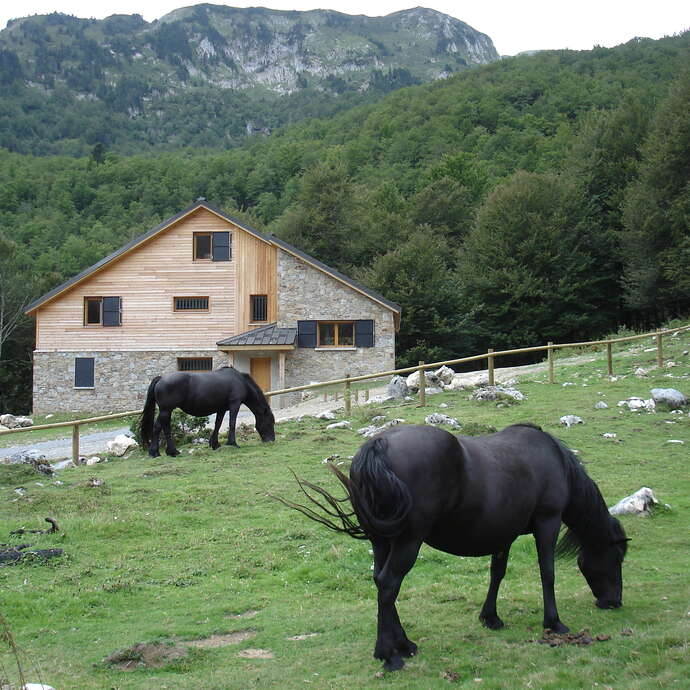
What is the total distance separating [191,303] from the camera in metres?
32.3

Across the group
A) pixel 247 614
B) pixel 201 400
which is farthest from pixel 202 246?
pixel 247 614

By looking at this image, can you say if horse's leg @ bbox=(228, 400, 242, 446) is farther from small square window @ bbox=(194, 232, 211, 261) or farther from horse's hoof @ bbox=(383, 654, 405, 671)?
small square window @ bbox=(194, 232, 211, 261)

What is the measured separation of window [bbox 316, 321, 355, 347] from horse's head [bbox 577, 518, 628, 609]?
25.6 metres

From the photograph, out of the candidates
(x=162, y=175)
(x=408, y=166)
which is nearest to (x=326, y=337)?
(x=408, y=166)

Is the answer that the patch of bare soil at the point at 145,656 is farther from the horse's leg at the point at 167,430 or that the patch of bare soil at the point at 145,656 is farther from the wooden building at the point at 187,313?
the wooden building at the point at 187,313

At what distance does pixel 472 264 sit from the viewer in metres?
40.3

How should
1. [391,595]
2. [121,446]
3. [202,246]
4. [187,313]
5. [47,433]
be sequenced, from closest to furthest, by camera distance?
[391,595]
[121,446]
[47,433]
[187,313]
[202,246]

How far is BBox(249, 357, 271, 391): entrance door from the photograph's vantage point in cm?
3167

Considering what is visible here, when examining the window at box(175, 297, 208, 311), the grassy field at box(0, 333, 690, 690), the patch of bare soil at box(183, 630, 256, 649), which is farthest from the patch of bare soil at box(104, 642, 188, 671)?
the window at box(175, 297, 208, 311)

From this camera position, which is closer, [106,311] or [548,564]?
[548,564]

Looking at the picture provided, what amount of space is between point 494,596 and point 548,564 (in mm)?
482

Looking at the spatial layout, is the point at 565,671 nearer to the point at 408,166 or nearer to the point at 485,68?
the point at 408,166

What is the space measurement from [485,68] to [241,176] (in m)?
34.7

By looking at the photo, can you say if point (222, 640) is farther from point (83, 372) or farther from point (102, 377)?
point (83, 372)
